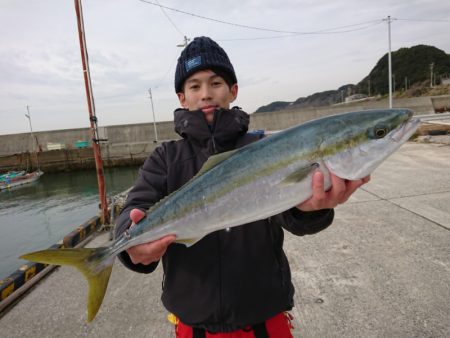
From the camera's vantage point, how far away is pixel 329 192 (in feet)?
5.59

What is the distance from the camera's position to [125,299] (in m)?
3.44

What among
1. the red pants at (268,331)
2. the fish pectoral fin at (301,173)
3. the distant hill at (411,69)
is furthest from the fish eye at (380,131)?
the distant hill at (411,69)

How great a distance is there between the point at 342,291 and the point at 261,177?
219 centimetres

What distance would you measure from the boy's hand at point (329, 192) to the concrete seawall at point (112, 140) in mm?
31891

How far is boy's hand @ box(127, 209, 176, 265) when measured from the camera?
1744 millimetres

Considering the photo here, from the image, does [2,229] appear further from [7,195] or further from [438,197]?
[438,197]

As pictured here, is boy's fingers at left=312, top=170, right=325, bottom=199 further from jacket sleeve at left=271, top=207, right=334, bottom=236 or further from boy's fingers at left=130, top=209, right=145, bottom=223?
boy's fingers at left=130, top=209, right=145, bottom=223

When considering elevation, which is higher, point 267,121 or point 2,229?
point 267,121

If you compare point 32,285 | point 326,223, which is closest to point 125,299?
point 32,285

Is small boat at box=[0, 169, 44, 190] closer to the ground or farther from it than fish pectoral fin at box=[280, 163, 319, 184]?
closer to the ground

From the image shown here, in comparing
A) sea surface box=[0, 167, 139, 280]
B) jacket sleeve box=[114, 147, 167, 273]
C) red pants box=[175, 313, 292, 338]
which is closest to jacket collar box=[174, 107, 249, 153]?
jacket sleeve box=[114, 147, 167, 273]

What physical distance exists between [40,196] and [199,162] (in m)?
24.3

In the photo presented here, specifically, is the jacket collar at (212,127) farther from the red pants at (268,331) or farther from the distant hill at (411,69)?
the distant hill at (411,69)

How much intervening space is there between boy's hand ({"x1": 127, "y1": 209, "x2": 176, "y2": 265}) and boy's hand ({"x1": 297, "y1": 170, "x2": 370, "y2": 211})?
0.84 m
